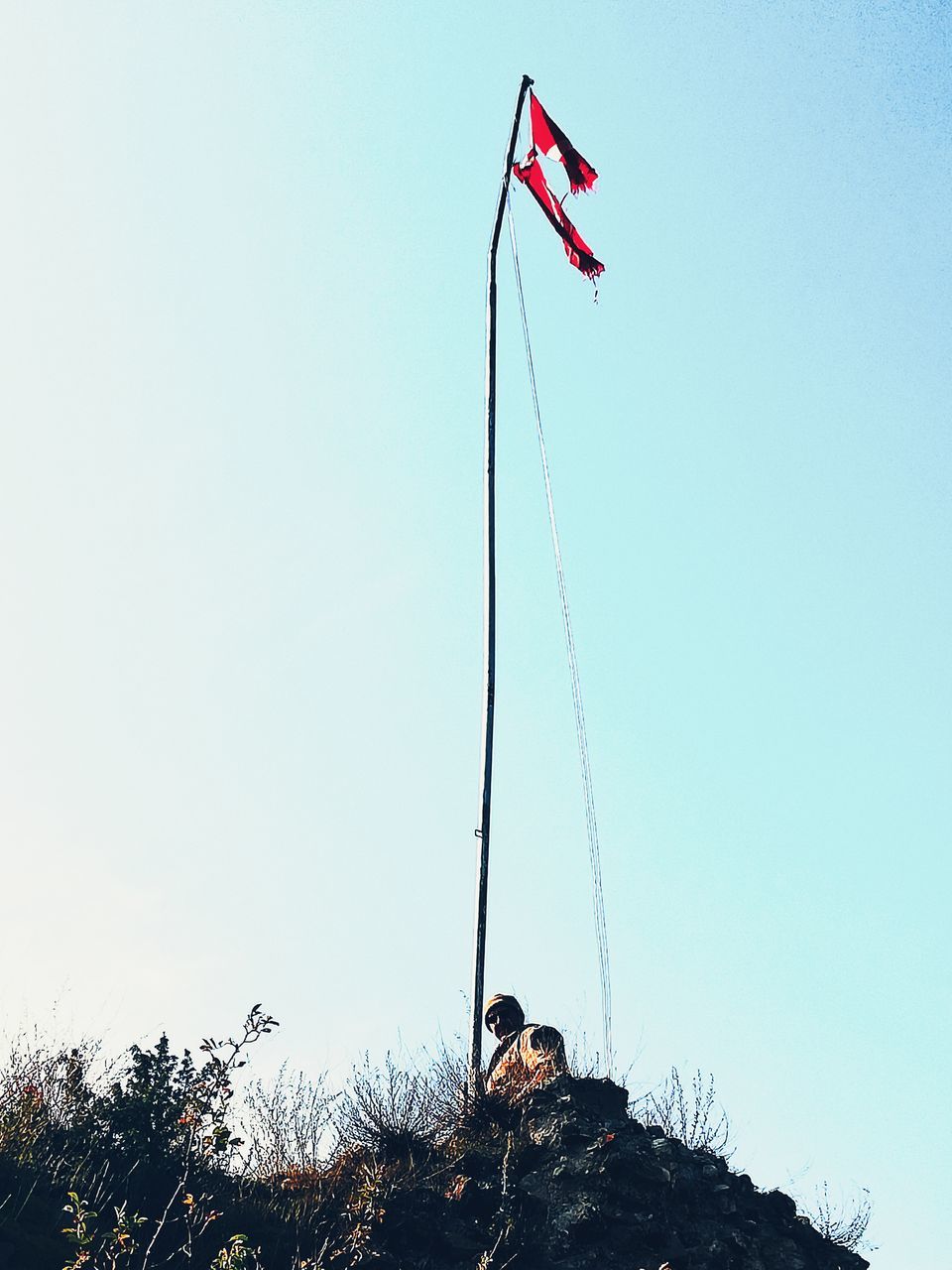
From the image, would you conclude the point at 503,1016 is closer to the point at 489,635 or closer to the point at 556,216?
the point at 489,635

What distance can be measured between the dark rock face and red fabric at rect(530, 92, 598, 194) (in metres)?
11.6

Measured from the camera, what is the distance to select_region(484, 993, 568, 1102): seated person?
→ 12766 mm

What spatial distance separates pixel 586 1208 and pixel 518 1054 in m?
2.40

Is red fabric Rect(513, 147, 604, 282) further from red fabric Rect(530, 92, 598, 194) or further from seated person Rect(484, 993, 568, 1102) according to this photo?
seated person Rect(484, 993, 568, 1102)

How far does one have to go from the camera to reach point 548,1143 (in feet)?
38.4

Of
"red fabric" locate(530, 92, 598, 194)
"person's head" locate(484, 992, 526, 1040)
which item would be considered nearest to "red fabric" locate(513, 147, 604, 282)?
"red fabric" locate(530, 92, 598, 194)

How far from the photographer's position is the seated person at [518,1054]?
12.8m

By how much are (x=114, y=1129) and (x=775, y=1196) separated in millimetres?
5946

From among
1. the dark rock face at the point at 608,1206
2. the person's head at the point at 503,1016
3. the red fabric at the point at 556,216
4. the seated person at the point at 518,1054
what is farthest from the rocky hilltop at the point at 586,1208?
the red fabric at the point at 556,216

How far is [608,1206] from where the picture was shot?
36.4ft

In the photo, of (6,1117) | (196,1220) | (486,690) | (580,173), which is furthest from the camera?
(580,173)

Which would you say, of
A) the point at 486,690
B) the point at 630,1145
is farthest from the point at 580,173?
the point at 630,1145

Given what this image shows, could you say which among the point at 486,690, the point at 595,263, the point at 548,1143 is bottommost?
the point at 548,1143

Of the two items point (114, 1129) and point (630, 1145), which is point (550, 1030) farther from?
point (114, 1129)
